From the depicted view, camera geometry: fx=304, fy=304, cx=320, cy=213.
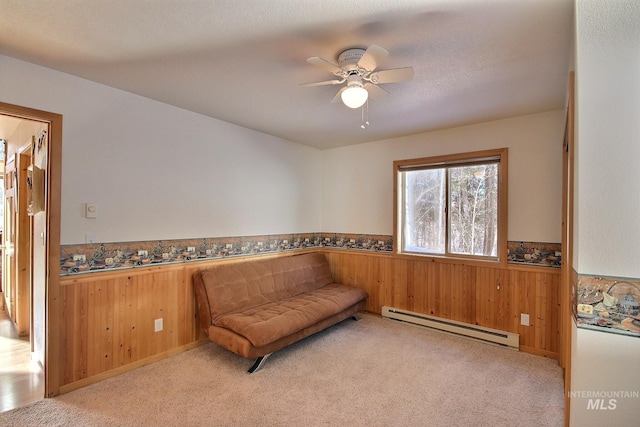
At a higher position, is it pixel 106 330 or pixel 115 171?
pixel 115 171

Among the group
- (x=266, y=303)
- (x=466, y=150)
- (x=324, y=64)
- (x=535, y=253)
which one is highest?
(x=324, y=64)

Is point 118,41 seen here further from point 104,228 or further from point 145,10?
point 104,228

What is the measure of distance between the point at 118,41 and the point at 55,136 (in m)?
1.01

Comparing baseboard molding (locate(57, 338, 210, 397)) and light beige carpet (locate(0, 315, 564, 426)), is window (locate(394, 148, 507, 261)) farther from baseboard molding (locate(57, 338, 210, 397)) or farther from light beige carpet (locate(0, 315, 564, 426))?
baseboard molding (locate(57, 338, 210, 397))

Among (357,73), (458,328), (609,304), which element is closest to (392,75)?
(357,73)

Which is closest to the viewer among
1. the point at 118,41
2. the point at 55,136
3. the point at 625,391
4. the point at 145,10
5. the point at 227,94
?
the point at 625,391

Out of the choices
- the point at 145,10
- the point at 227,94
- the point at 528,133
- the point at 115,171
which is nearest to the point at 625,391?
the point at 528,133

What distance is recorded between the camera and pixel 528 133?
315cm

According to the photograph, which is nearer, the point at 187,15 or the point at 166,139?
the point at 187,15

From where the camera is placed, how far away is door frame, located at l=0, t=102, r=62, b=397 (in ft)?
7.37

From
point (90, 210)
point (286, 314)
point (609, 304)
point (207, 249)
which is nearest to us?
point (609, 304)

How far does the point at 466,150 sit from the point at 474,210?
0.70 meters

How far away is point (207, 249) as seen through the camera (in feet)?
10.8

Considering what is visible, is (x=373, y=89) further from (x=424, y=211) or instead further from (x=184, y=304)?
(x=184, y=304)
